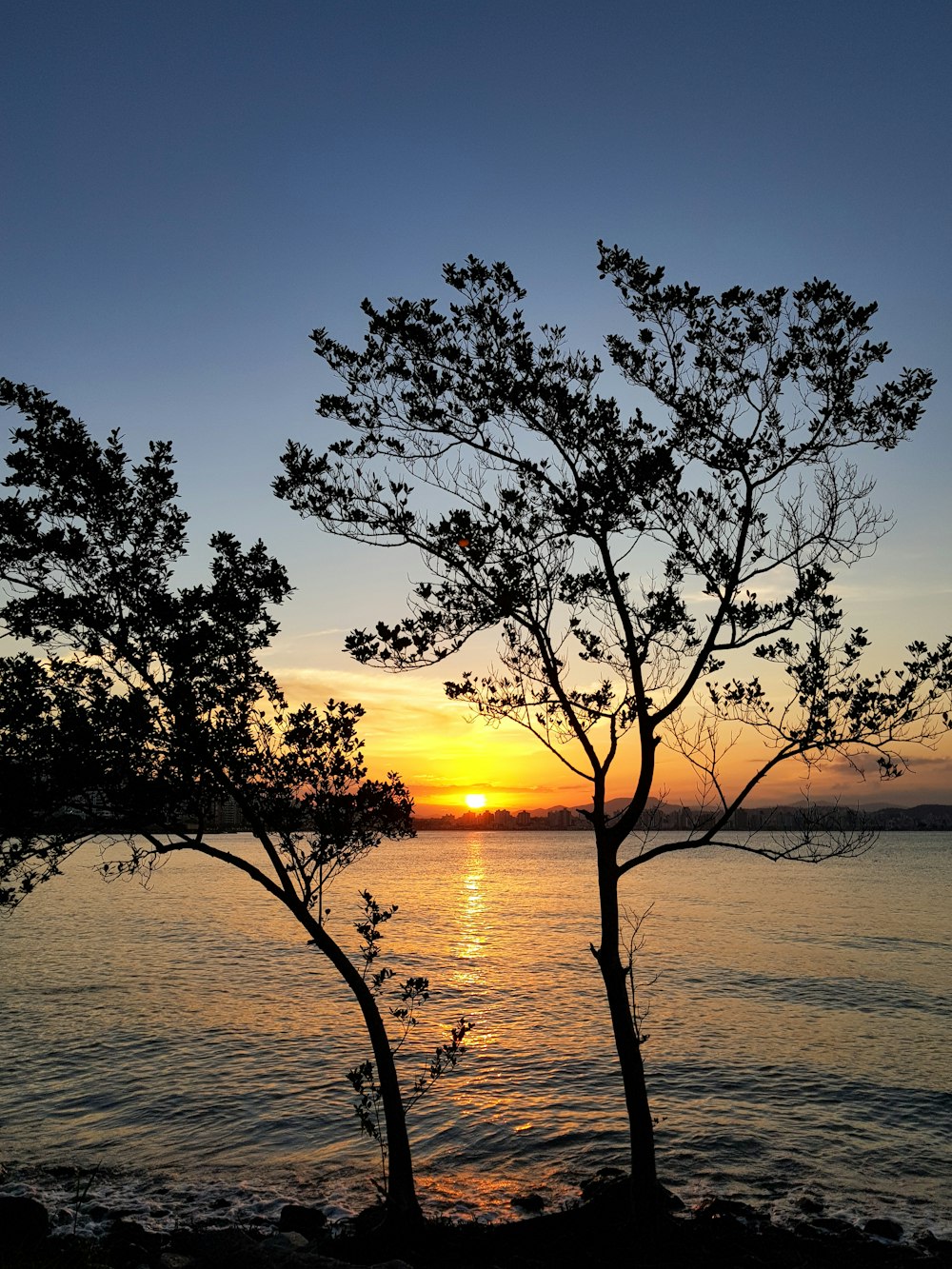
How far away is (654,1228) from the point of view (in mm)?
13742

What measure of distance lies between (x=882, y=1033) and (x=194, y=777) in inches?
1330

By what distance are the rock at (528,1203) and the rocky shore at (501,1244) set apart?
2.30 meters

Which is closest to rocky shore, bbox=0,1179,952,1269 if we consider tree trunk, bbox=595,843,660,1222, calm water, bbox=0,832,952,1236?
tree trunk, bbox=595,843,660,1222

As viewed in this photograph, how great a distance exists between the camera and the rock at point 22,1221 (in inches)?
579

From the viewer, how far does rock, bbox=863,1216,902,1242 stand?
1712 cm

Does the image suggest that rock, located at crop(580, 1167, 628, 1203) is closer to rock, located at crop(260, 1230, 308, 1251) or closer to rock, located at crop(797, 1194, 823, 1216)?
rock, located at crop(797, 1194, 823, 1216)

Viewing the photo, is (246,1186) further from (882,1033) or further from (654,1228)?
(882,1033)

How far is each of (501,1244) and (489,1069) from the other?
1757 cm

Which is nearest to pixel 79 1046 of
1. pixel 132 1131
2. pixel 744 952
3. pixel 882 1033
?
pixel 132 1131

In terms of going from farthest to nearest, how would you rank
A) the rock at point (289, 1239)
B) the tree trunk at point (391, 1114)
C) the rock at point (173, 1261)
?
the rock at point (289, 1239)
the tree trunk at point (391, 1114)
the rock at point (173, 1261)

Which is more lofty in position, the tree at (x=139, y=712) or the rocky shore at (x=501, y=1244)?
the tree at (x=139, y=712)

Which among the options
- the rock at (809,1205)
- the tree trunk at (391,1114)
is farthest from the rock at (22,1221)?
the rock at (809,1205)

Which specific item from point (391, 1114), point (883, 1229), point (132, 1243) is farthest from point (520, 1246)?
point (883, 1229)

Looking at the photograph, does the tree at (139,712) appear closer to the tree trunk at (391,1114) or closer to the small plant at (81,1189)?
the tree trunk at (391,1114)
